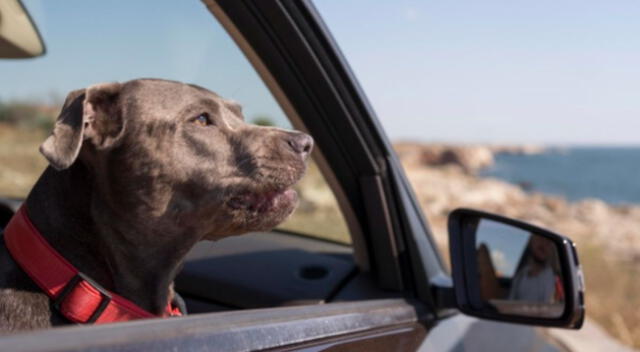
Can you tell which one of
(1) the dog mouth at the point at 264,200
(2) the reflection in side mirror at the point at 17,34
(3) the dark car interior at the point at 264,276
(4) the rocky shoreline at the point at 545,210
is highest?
(2) the reflection in side mirror at the point at 17,34

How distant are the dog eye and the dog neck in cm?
45

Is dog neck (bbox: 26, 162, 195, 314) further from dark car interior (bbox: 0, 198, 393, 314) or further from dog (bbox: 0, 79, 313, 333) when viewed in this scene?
dark car interior (bbox: 0, 198, 393, 314)

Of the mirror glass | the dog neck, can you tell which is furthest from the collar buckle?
the mirror glass

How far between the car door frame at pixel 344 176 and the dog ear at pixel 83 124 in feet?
1.62

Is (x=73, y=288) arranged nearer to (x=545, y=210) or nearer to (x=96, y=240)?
(x=96, y=240)

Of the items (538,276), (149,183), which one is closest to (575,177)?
Result: (538,276)

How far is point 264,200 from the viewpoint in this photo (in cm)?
264

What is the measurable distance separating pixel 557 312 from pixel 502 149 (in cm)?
16690

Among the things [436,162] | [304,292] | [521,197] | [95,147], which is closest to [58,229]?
[95,147]

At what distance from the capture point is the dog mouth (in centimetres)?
257

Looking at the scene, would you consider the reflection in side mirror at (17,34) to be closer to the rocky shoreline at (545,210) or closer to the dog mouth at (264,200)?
the dog mouth at (264,200)

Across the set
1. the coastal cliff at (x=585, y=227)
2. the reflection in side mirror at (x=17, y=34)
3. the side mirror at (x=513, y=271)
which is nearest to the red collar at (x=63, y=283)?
the reflection in side mirror at (x=17, y=34)

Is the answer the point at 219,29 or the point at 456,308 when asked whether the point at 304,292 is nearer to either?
the point at 456,308

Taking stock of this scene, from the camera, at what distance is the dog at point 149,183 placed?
90.7 inches
